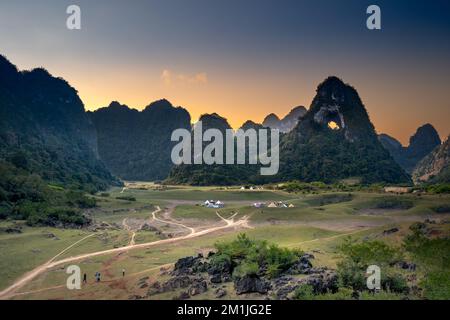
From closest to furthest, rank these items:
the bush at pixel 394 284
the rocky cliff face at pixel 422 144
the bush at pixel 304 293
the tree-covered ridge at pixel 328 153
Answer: the bush at pixel 304 293
the bush at pixel 394 284
the tree-covered ridge at pixel 328 153
the rocky cliff face at pixel 422 144

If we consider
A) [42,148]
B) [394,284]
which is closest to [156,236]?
[394,284]

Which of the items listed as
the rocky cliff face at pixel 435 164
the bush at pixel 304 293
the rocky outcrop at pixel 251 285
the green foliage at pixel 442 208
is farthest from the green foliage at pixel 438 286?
the rocky cliff face at pixel 435 164

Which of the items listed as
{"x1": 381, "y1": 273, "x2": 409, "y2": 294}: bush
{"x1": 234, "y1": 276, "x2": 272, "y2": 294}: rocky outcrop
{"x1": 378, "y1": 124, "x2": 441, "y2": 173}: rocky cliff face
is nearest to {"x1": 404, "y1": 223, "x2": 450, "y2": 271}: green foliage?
{"x1": 381, "y1": 273, "x2": 409, "y2": 294}: bush

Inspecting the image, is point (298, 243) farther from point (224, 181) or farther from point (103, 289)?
point (224, 181)

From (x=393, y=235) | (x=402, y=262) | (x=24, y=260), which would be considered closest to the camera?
(x=402, y=262)

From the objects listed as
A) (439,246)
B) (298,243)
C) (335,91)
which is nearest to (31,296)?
(298,243)

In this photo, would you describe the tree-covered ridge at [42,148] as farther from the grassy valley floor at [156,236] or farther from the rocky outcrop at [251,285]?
the rocky outcrop at [251,285]

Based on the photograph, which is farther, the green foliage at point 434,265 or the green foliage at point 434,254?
the green foliage at point 434,254

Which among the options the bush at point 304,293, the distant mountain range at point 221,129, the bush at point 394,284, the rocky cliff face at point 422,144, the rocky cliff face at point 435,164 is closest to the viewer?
the bush at point 304,293
